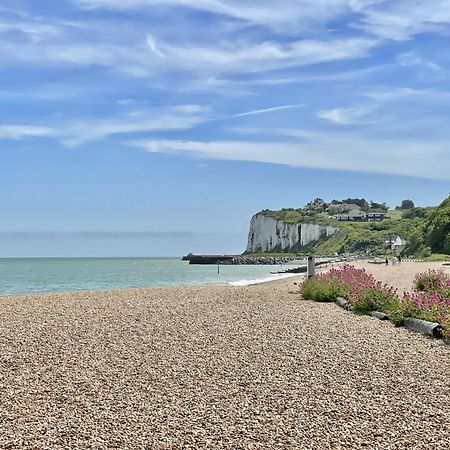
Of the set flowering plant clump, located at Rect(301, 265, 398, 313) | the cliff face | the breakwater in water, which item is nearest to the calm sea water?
flowering plant clump, located at Rect(301, 265, 398, 313)

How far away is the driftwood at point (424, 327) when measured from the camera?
34.3ft

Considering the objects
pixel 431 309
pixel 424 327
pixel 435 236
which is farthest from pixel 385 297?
pixel 435 236

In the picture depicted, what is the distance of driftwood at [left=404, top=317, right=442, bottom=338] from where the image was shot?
1045 centimetres

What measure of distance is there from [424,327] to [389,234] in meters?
136

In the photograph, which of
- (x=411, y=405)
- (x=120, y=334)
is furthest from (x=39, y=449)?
(x=120, y=334)

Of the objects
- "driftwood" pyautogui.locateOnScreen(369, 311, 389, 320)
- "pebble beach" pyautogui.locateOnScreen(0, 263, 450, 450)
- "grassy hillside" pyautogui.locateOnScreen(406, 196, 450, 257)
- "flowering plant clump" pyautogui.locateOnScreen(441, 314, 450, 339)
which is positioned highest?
"grassy hillside" pyautogui.locateOnScreen(406, 196, 450, 257)

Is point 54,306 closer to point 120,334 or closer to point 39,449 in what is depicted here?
point 120,334

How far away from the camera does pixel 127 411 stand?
6.06 meters

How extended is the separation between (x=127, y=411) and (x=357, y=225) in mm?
173021

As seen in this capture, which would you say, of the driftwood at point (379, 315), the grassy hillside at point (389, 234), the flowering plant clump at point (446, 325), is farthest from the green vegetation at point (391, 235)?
the flowering plant clump at point (446, 325)

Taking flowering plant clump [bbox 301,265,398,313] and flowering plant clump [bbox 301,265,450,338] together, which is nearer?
flowering plant clump [bbox 301,265,450,338]

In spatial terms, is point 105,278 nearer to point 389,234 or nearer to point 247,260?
point 247,260

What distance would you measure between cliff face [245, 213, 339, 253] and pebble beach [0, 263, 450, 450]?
163653mm

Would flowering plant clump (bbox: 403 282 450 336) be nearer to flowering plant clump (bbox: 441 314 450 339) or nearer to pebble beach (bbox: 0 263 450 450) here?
flowering plant clump (bbox: 441 314 450 339)
